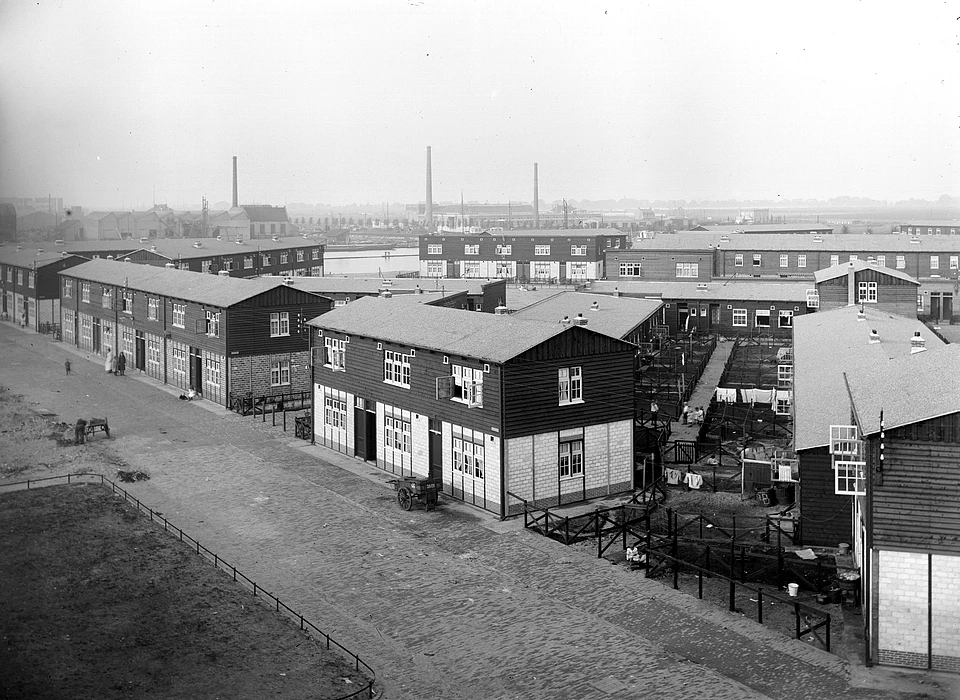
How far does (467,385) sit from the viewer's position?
2761cm

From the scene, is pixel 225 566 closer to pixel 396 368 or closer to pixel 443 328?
pixel 396 368

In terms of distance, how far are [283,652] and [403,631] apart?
2415mm

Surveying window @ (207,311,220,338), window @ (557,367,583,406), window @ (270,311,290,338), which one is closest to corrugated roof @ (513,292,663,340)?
window @ (270,311,290,338)

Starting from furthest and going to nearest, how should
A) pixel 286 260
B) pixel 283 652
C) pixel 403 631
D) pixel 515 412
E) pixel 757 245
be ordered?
pixel 286 260 → pixel 757 245 → pixel 515 412 → pixel 403 631 → pixel 283 652

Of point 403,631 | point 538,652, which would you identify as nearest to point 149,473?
point 403,631

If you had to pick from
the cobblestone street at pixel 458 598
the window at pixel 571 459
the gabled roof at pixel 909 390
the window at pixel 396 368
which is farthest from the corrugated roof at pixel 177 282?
the gabled roof at pixel 909 390

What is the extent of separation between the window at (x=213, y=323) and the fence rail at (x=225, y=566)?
14.1 metres

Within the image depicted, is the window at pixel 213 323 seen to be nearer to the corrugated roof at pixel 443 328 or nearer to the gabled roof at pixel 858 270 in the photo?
the corrugated roof at pixel 443 328

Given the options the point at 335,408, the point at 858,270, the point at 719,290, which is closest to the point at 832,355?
the point at 335,408

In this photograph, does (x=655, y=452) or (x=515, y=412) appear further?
(x=655, y=452)

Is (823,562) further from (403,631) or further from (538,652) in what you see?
(403,631)

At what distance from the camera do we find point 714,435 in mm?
36062

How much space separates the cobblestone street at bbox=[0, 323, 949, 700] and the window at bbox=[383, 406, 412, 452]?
1077 millimetres

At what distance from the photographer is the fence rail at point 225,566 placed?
17188 millimetres
